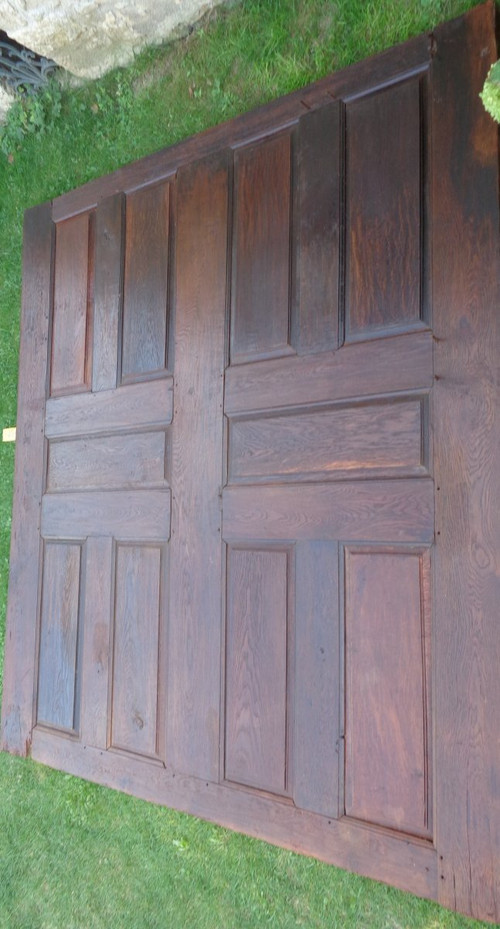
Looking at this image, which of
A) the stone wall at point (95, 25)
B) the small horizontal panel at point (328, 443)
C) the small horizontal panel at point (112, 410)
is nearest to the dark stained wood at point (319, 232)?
the small horizontal panel at point (328, 443)

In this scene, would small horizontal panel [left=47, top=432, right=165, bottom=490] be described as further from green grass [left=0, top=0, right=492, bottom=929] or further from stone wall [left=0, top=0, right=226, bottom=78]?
stone wall [left=0, top=0, right=226, bottom=78]

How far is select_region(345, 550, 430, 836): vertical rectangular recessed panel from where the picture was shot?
7.35 ft

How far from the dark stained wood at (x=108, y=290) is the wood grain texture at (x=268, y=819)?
1.66 m

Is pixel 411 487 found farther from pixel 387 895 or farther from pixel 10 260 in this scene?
pixel 10 260

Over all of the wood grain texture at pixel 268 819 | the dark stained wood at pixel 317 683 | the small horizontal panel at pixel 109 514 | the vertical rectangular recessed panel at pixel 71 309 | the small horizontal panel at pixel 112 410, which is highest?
the vertical rectangular recessed panel at pixel 71 309

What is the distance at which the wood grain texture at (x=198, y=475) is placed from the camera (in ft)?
9.02

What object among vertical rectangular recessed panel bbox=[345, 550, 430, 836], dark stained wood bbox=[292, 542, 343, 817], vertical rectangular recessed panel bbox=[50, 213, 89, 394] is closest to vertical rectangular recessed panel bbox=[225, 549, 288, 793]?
dark stained wood bbox=[292, 542, 343, 817]

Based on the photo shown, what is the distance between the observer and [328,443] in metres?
2.50

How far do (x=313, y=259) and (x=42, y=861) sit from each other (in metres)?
2.99

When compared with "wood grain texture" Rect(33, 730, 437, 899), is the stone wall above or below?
above

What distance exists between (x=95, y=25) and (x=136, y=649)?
2.82 meters

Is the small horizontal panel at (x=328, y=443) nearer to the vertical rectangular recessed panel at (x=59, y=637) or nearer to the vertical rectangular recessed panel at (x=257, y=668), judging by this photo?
the vertical rectangular recessed panel at (x=257, y=668)

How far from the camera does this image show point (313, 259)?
8.52 ft

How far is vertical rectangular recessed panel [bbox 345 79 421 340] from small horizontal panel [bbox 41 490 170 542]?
1.12 meters
